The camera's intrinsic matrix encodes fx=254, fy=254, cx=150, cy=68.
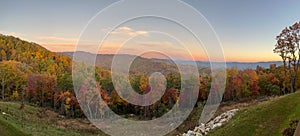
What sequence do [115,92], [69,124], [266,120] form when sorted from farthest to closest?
[115,92]
[69,124]
[266,120]

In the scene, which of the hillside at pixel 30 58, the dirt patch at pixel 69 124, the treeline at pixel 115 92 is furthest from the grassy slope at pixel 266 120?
the hillside at pixel 30 58

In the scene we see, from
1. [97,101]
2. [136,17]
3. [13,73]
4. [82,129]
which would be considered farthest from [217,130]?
[13,73]

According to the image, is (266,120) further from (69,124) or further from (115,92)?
(115,92)

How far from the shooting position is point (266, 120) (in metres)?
22.4

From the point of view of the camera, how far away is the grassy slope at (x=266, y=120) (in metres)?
21.0

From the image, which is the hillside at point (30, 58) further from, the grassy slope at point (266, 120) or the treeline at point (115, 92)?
the grassy slope at point (266, 120)

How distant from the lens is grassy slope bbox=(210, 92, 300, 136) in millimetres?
20953

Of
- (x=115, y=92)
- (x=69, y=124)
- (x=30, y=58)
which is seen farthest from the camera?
(x=30, y=58)

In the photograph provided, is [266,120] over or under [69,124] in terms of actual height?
over

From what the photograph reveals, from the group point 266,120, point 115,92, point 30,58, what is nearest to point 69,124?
point 115,92

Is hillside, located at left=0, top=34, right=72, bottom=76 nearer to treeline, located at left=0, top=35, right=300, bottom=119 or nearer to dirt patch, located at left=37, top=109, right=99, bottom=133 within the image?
treeline, located at left=0, top=35, right=300, bottom=119

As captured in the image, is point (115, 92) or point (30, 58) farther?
point (30, 58)

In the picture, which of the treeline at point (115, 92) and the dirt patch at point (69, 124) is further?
the treeline at point (115, 92)

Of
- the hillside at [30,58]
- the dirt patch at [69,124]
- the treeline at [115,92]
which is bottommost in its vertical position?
the dirt patch at [69,124]
